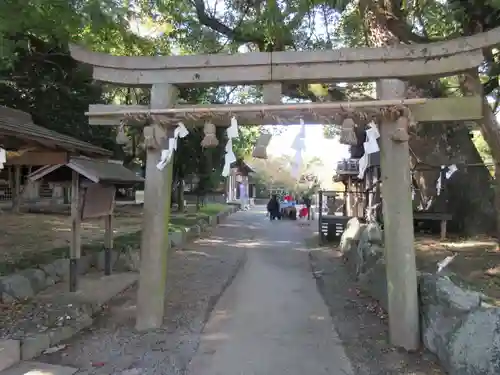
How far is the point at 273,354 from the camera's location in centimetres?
561

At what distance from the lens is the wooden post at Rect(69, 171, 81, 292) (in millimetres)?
8320

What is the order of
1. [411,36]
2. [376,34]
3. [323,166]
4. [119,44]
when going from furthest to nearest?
[323,166], [119,44], [376,34], [411,36]

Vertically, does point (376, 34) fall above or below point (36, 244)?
above

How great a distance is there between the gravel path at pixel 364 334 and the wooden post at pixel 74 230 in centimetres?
459

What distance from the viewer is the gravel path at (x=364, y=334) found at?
205 inches

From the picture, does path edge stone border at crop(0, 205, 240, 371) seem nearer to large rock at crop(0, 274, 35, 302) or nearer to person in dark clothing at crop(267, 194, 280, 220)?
large rock at crop(0, 274, 35, 302)

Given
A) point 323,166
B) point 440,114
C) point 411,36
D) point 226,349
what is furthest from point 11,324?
point 323,166

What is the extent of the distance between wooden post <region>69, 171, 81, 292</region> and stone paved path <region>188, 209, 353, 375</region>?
107 inches

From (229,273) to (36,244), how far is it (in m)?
5.30

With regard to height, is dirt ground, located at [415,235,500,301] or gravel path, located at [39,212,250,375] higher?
dirt ground, located at [415,235,500,301]

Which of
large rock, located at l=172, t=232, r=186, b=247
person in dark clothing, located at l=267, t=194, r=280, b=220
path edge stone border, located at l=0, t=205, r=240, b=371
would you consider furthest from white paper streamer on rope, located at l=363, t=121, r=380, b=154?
person in dark clothing, located at l=267, t=194, r=280, b=220

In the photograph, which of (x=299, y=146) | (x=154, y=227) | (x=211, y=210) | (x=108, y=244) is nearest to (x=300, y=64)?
(x=299, y=146)

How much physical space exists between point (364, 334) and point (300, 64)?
378cm

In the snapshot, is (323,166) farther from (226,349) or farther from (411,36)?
(226,349)
